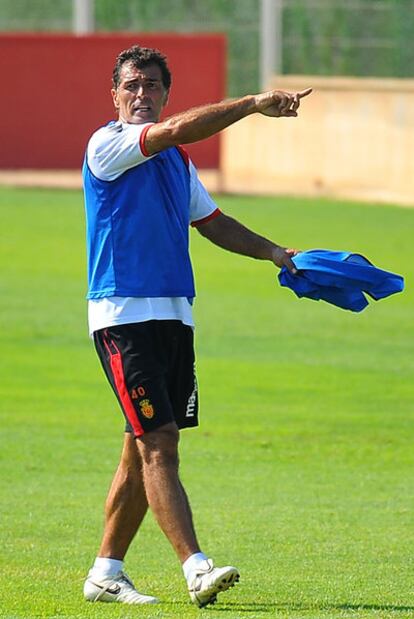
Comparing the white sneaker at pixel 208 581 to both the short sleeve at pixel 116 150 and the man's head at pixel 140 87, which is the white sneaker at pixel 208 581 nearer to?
the short sleeve at pixel 116 150

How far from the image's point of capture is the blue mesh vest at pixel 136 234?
639cm

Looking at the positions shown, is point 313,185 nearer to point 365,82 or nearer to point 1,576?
point 365,82

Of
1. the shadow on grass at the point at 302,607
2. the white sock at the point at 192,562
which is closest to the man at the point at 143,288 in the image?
the white sock at the point at 192,562

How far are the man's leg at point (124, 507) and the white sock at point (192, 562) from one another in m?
0.52

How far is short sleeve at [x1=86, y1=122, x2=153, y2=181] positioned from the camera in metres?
6.21

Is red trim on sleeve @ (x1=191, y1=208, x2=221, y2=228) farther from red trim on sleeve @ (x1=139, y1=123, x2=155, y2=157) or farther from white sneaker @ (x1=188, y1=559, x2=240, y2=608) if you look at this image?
white sneaker @ (x1=188, y1=559, x2=240, y2=608)

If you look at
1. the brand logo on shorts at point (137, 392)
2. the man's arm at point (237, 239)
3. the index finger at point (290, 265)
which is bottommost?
the brand logo on shorts at point (137, 392)

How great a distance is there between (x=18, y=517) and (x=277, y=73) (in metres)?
27.0

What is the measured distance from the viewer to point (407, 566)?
718cm

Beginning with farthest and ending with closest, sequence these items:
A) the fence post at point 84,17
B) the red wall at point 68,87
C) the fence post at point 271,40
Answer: the fence post at point 84,17 → the fence post at point 271,40 → the red wall at point 68,87

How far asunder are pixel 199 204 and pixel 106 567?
1603 millimetres

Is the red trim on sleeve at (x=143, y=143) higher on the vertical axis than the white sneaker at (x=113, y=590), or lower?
higher

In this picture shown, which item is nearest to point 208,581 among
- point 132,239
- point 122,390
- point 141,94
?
point 122,390

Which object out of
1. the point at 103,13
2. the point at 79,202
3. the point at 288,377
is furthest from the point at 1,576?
the point at 103,13
